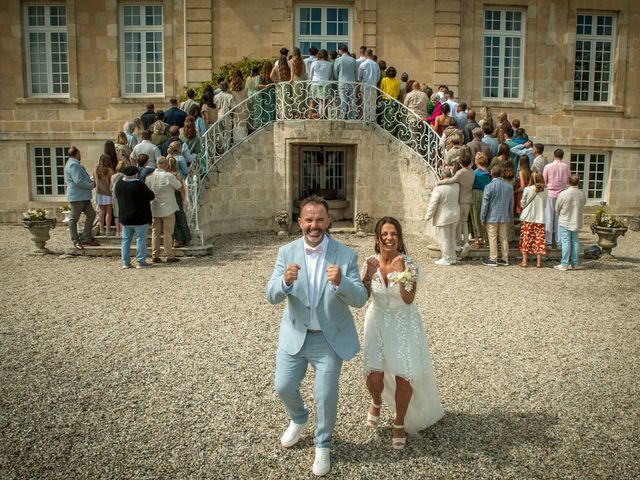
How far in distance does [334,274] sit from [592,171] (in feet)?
52.4

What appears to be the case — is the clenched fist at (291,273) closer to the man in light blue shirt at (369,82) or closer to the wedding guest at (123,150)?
the wedding guest at (123,150)

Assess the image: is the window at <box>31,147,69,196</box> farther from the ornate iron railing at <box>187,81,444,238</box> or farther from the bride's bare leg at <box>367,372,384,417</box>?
the bride's bare leg at <box>367,372,384,417</box>

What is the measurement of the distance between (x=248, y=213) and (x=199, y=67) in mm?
4606

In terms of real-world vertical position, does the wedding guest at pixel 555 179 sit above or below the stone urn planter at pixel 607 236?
above

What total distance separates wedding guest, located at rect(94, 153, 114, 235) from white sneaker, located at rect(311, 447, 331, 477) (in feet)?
28.0

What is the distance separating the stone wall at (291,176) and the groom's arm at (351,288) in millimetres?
9236

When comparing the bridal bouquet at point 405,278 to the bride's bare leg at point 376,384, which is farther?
the bride's bare leg at point 376,384

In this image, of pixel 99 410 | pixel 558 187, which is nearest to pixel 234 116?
pixel 558 187

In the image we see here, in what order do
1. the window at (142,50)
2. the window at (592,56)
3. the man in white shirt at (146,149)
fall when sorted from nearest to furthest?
the man in white shirt at (146,149) → the window at (142,50) → the window at (592,56)

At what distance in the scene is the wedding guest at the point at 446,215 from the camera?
10.8 meters

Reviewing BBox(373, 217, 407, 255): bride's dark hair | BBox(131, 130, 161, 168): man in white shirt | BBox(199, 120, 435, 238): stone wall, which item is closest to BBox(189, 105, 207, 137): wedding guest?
BBox(199, 120, 435, 238): stone wall

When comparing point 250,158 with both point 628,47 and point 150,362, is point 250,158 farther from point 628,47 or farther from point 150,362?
point 628,47

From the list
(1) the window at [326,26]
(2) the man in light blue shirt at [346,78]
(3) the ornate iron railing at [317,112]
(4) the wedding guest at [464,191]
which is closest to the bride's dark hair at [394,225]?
(4) the wedding guest at [464,191]

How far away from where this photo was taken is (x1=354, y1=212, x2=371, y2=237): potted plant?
13775mm
